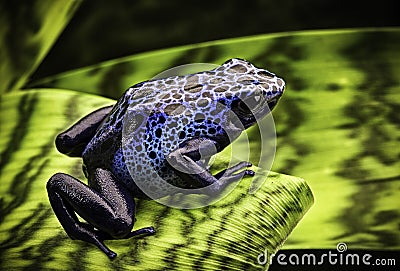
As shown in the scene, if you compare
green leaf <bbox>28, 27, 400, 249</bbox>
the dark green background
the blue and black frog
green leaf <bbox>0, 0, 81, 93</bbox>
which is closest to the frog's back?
the blue and black frog

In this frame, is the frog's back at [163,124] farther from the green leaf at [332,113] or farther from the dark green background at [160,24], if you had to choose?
the dark green background at [160,24]

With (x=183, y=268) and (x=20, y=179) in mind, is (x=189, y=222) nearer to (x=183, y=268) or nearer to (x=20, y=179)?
(x=183, y=268)

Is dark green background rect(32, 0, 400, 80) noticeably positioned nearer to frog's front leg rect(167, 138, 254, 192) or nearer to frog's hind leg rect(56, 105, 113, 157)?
frog's hind leg rect(56, 105, 113, 157)

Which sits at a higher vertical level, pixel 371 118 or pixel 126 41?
pixel 126 41

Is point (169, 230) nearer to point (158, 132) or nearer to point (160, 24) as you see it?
point (158, 132)

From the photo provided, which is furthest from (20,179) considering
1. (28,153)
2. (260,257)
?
(260,257)

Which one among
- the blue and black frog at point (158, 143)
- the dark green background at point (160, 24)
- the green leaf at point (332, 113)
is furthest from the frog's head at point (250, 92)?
the dark green background at point (160, 24)
